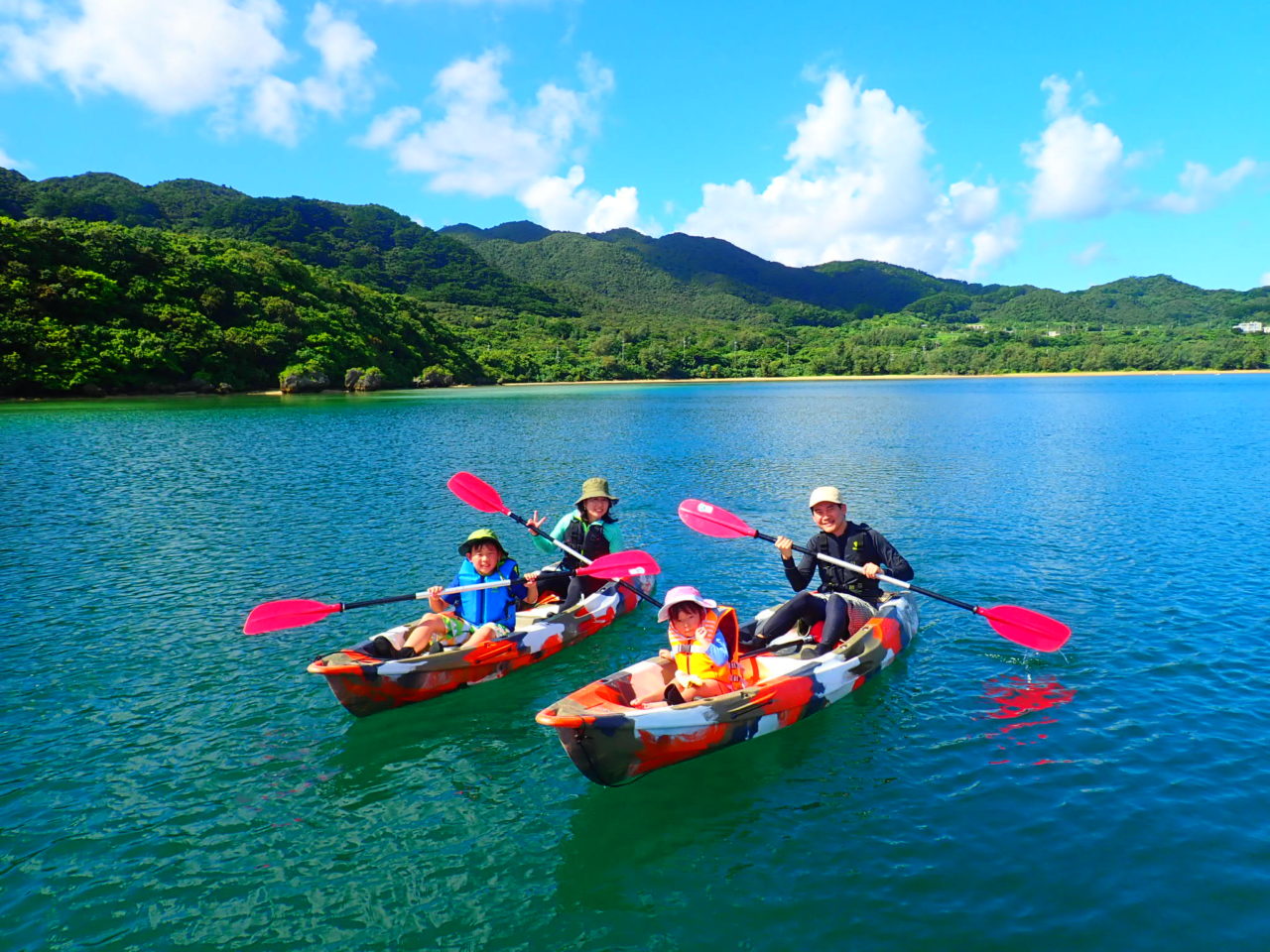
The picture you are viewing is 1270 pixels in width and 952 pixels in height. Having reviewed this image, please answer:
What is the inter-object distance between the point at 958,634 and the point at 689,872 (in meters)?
7.06

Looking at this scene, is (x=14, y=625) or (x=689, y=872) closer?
(x=689, y=872)

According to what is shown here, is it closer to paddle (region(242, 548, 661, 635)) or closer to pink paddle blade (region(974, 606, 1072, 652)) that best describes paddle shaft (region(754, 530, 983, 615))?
pink paddle blade (region(974, 606, 1072, 652))

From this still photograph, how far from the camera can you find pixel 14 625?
1179 centimetres

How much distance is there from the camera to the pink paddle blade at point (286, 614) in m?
9.07

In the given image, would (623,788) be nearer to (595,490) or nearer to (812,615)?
(812,615)

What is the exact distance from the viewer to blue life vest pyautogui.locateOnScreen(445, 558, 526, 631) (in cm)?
1005

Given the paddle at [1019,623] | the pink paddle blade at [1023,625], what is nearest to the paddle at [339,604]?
the paddle at [1019,623]

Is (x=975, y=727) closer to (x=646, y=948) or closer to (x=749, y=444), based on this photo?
(x=646, y=948)

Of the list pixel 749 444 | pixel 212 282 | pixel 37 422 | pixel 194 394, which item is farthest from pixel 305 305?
pixel 749 444

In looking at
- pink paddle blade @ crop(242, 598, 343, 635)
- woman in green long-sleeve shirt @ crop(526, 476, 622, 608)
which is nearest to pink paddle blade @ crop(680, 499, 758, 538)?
woman in green long-sleeve shirt @ crop(526, 476, 622, 608)

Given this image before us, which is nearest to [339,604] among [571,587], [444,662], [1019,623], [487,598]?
[444,662]

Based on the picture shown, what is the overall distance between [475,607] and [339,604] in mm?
1746

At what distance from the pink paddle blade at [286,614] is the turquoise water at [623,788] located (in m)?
1.04

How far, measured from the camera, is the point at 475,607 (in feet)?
33.3
